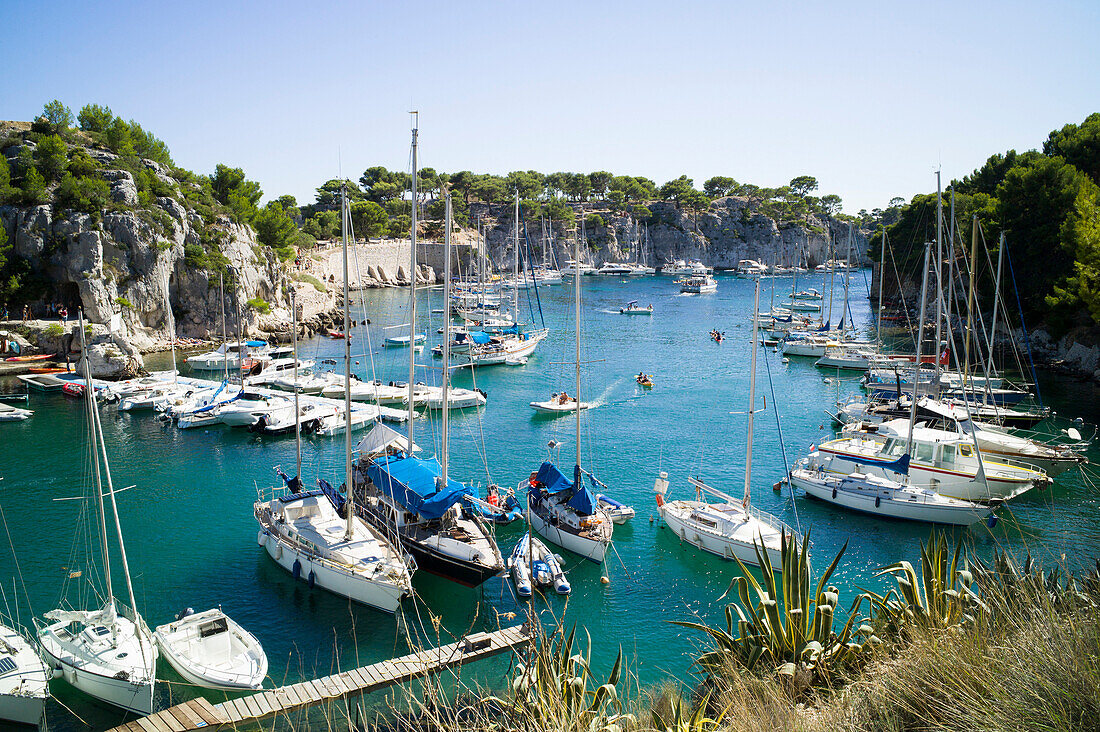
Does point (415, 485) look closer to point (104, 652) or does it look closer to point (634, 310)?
point (104, 652)

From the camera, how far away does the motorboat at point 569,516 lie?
23.3m

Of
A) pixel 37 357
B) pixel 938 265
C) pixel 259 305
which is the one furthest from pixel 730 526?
pixel 259 305

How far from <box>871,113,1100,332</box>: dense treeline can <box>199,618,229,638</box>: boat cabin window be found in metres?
45.0

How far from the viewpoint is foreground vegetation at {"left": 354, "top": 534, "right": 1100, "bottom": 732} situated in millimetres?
6891

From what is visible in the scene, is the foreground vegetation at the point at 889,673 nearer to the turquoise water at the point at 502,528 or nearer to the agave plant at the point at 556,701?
the agave plant at the point at 556,701

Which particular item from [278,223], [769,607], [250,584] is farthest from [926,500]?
[278,223]

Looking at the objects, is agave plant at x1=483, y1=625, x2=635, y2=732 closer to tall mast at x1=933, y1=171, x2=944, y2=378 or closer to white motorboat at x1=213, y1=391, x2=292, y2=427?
tall mast at x1=933, y1=171, x2=944, y2=378

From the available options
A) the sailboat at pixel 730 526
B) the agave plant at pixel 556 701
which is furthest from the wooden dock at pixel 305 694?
the sailboat at pixel 730 526

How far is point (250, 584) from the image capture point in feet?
73.3

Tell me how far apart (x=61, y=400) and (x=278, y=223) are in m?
43.5

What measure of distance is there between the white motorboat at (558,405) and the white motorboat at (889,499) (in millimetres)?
15883

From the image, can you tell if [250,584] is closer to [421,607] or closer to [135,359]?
[421,607]

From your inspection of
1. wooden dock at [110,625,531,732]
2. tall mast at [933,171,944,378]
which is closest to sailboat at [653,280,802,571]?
wooden dock at [110,625,531,732]

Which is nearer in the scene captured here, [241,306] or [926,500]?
[926,500]
